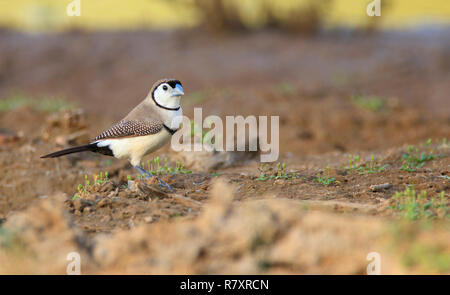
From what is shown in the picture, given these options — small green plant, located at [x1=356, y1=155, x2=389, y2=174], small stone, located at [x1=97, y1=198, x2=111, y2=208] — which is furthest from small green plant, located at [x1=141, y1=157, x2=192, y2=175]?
small green plant, located at [x1=356, y1=155, x2=389, y2=174]

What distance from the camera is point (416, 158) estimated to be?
235 inches

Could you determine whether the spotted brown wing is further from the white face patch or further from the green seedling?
the green seedling

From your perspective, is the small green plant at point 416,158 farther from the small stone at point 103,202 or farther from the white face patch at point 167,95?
the small stone at point 103,202

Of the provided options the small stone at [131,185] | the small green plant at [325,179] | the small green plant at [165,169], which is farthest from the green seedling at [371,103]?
the small stone at [131,185]

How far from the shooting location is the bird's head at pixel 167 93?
202 inches

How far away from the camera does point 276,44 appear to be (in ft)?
47.5

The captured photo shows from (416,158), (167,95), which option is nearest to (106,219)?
(167,95)

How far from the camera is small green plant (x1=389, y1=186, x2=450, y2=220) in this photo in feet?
12.8

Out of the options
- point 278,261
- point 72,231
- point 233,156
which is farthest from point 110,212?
point 233,156

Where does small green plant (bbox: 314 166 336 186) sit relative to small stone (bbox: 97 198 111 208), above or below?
above

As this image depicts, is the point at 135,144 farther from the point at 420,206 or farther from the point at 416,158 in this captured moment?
the point at 416,158

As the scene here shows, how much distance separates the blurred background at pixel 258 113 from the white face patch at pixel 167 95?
695 mm

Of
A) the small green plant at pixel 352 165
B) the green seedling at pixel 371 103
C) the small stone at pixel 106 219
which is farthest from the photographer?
the green seedling at pixel 371 103
